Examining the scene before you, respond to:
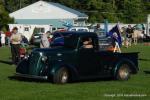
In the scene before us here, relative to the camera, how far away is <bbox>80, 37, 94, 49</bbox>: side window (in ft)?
59.3

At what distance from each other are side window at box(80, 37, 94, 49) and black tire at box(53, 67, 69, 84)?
3.77 feet

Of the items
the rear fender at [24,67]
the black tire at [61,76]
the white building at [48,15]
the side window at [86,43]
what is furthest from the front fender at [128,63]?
the white building at [48,15]

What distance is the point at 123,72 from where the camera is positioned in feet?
61.7

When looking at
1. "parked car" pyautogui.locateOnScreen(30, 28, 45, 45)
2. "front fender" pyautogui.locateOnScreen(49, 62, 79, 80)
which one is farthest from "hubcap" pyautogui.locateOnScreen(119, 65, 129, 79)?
"parked car" pyautogui.locateOnScreen(30, 28, 45, 45)

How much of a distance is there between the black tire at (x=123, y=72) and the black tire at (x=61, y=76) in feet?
6.86

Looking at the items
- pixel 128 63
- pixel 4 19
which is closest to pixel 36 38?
pixel 4 19

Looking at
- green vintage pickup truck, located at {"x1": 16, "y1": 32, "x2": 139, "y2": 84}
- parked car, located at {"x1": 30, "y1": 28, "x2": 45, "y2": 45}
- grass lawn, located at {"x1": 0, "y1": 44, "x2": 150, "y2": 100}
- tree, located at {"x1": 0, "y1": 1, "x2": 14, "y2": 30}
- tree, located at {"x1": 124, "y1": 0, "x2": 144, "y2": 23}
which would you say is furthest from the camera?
tree, located at {"x1": 124, "y1": 0, "x2": 144, "y2": 23}

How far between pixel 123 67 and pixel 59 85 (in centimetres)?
283

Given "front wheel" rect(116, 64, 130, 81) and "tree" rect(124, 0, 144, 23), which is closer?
"front wheel" rect(116, 64, 130, 81)

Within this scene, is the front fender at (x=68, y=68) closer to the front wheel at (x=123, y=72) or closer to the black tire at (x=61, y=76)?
the black tire at (x=61, y=76)

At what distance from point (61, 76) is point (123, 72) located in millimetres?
2553

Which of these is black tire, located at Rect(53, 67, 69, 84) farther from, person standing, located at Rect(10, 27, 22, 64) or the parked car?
the parked car

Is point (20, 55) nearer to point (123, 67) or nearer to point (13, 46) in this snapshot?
point (13, 46)

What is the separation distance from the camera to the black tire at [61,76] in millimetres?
17234
